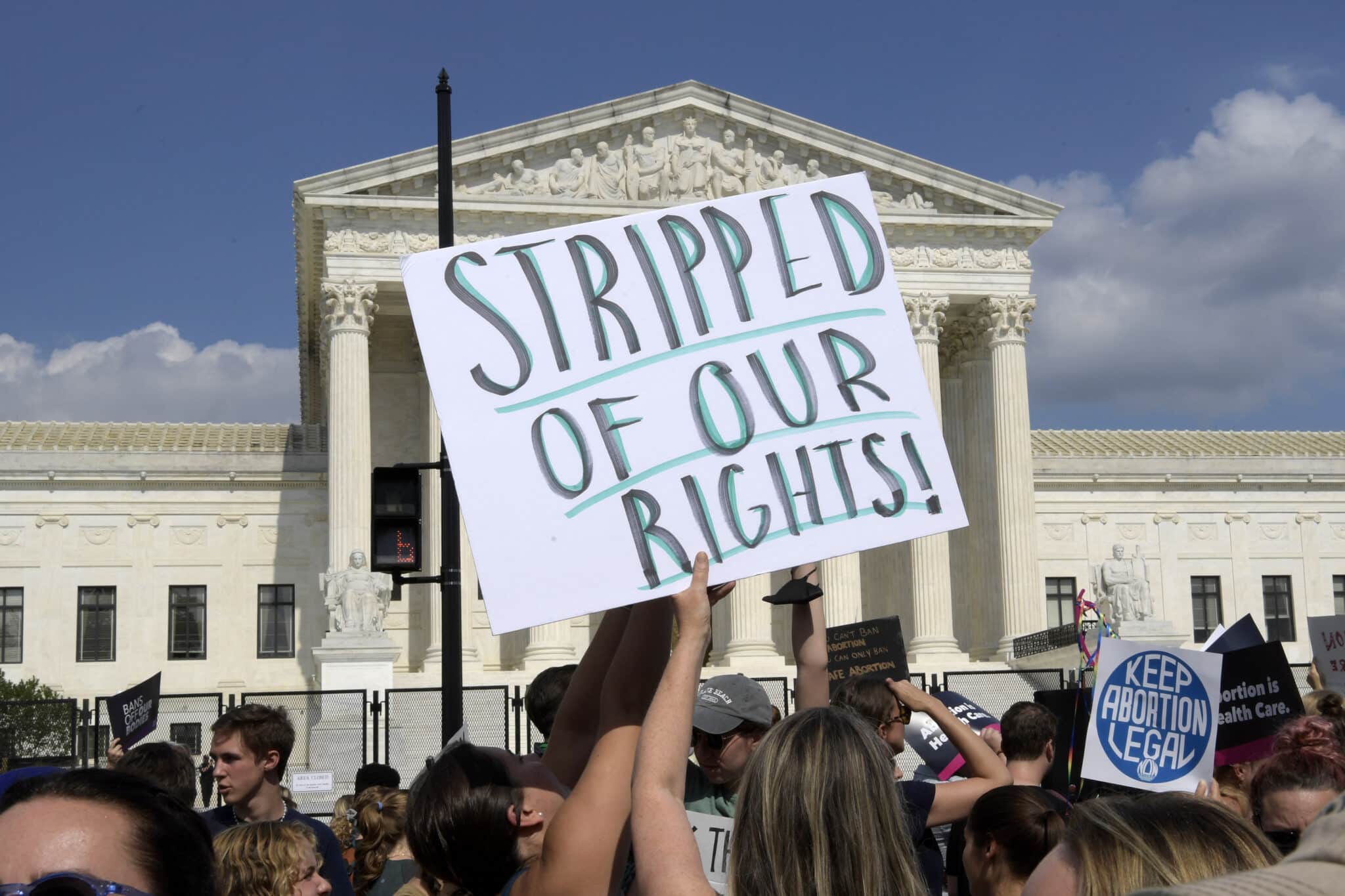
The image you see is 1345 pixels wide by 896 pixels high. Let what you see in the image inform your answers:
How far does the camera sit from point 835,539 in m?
4.93

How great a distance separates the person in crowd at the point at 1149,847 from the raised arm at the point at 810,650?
2.62 m

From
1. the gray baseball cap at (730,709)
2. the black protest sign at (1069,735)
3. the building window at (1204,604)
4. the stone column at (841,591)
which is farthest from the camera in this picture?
the building window at (1204,604)

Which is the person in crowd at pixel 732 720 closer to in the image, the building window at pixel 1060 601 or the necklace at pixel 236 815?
the necklace at pixel 236 815

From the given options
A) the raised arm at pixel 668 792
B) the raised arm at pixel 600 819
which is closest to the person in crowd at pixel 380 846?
the raised arm at pixel 600 819

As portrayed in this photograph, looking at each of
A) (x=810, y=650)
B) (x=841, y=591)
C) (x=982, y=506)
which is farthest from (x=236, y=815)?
(x=982, y=506)

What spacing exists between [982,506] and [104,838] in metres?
42.4

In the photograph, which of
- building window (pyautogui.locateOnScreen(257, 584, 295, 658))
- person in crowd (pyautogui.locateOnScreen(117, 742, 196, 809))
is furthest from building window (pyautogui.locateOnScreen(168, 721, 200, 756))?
person in crowd (pyautogui.locateOnScreen(117, 742, 196, 809))

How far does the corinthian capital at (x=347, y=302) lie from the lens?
39.2 meters

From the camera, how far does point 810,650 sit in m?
5.95

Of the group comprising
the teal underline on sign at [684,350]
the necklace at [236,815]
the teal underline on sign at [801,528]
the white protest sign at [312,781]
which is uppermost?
the teal underline on sign at [684,350]

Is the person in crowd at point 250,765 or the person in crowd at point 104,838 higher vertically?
the person in crowd at point 104,838

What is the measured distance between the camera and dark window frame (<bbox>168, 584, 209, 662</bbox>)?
43781mm

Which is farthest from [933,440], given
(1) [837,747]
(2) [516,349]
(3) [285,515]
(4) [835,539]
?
(3) [285,515]

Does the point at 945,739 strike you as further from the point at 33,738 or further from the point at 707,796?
the point at 33,738
